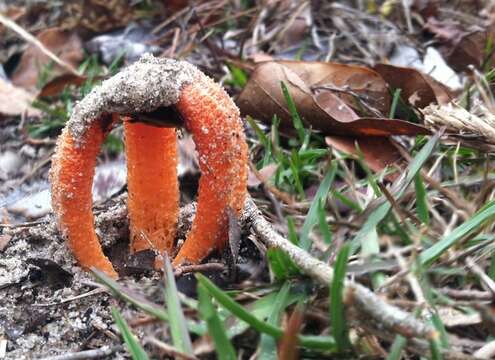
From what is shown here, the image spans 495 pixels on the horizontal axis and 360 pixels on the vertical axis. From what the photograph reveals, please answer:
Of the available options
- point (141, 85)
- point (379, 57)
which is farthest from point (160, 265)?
point (379, 57)

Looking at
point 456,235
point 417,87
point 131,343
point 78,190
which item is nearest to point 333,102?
point 417,87

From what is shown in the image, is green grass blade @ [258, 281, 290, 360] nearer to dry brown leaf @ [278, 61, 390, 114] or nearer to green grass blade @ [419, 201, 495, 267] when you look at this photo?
green grass blade @ [419, 201, 495, 267]

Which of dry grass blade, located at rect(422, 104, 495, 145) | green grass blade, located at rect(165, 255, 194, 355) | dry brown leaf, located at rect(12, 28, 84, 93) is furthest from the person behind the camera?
dry brown leaf, located at rect(12, 28, 84, 93)

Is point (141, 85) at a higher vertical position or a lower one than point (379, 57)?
higher

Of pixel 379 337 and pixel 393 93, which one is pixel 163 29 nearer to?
pixel 393 93

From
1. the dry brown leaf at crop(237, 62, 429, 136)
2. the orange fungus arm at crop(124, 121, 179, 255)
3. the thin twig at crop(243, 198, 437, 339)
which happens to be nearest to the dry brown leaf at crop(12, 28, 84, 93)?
the dry brown leaf at crop(237, 62, 429, 136)

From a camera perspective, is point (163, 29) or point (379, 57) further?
point (163, 29)
